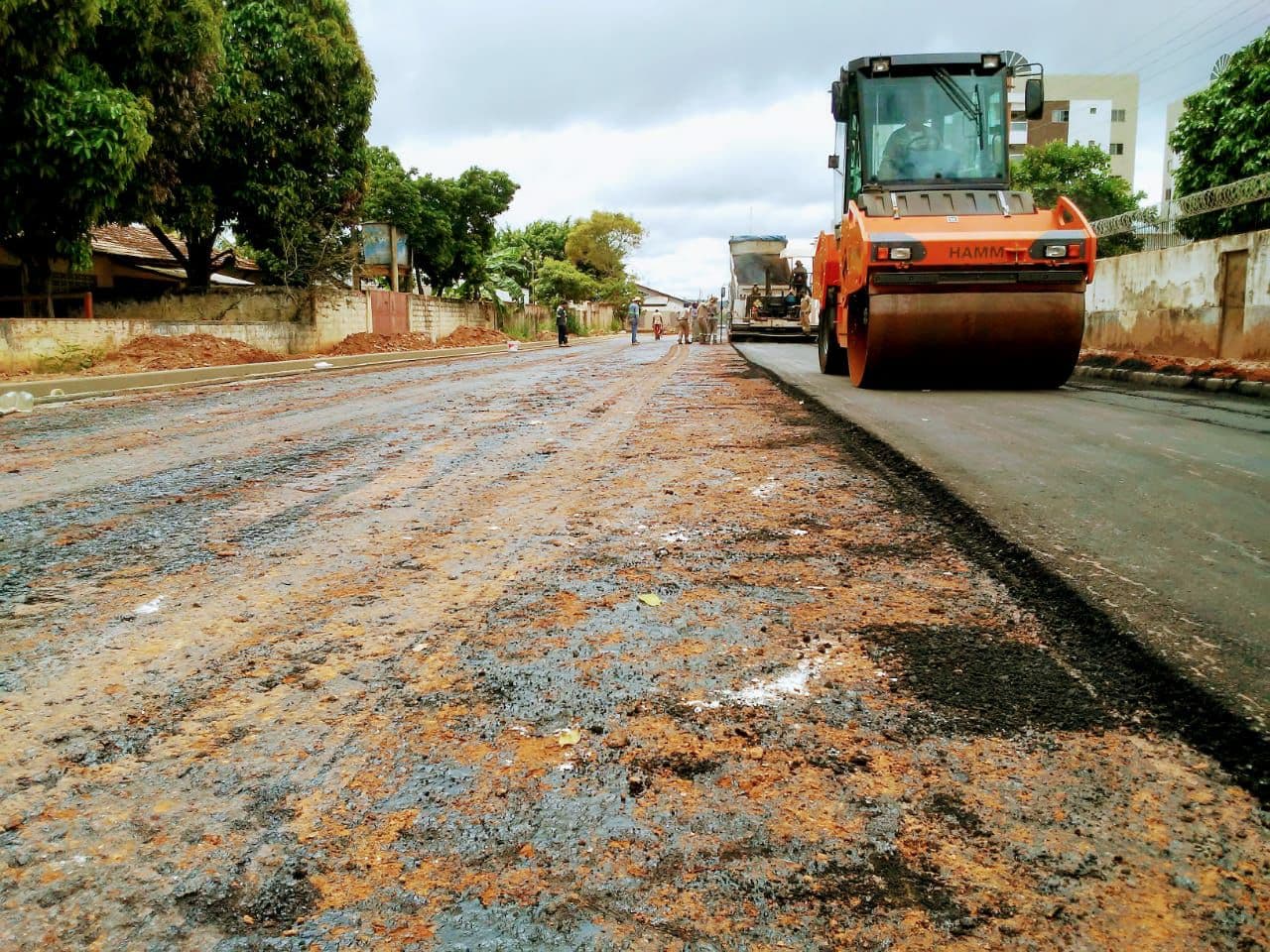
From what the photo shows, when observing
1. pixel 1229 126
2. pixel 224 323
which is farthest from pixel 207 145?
pixel 1229 126

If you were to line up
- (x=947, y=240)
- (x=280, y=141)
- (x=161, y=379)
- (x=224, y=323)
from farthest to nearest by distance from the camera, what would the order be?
1. (x=280, y=141)
2. (x=224, y=323)
3. (x=161, y=379)
4. (x=947, y=240)

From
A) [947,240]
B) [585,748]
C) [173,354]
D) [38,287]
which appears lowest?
[585,748]

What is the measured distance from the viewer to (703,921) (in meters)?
1.34

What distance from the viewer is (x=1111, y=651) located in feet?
7.55

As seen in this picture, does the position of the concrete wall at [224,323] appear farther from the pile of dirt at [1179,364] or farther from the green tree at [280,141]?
the pile of dirt at [1179,364]

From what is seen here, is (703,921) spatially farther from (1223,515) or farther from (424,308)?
(424,308)

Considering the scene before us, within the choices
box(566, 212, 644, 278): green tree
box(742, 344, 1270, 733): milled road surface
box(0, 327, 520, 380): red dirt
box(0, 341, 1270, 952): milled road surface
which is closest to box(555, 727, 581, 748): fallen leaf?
box(0, 341, 1270, 952): milled road surface

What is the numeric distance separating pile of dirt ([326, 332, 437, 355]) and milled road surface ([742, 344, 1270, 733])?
18.1 meters

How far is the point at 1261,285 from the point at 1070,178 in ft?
143

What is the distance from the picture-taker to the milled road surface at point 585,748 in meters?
1.37

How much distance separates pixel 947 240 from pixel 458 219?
82.3 feet

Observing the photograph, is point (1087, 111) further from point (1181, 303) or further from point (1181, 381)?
point (1181, 381)

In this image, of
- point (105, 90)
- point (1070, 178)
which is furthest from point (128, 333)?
point (1070, 178)

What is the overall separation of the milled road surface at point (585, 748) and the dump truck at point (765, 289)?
948 inches
